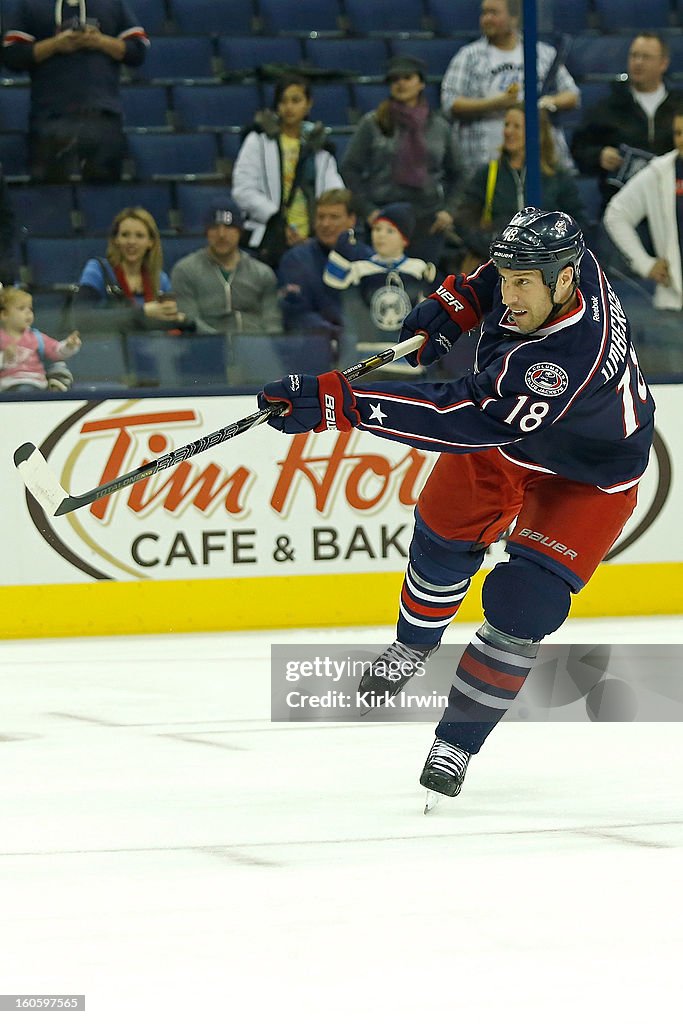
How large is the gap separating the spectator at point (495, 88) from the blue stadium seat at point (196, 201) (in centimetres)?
98

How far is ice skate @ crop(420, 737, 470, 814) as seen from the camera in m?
3.06

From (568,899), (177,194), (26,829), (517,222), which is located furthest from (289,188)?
(568,899)

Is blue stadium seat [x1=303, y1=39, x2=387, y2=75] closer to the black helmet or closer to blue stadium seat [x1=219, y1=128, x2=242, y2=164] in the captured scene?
blue stadium seat [x1=219, y1=128, x2=242, y2=164]

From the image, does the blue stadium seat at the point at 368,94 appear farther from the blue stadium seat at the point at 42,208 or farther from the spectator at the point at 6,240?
the spectator at the point at 6,240

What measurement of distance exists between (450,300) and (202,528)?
8.07 ft

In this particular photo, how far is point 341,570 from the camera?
612 centimetres

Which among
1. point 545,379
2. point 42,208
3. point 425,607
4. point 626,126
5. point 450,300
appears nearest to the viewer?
point 545,379

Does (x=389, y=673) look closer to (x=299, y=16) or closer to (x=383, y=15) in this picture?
(x=299, y=16)

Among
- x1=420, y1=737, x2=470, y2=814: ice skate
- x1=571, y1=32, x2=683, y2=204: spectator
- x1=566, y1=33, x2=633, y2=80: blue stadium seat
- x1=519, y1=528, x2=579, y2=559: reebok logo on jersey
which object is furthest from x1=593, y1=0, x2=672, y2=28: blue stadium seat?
x1=420, y1=737, x2=470, y2=814: ice skate

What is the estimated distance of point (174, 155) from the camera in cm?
693

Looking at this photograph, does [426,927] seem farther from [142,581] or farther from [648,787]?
[142,581]

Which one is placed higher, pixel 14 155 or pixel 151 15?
pixel 151 15

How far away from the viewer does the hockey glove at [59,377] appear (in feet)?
19.3

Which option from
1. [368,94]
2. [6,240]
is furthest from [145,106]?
[6,240]
